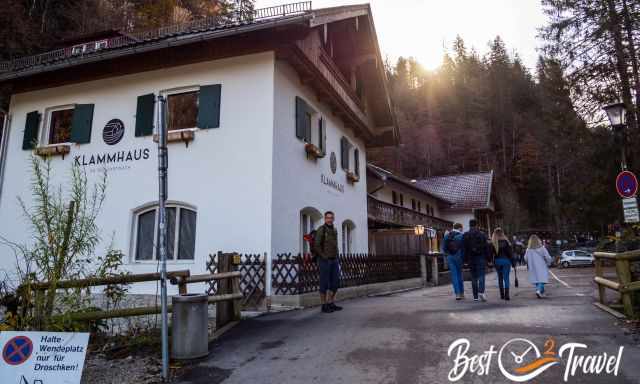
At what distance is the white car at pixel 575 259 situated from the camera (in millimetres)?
35562

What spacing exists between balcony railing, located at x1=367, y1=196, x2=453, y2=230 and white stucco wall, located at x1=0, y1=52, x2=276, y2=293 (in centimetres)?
1042

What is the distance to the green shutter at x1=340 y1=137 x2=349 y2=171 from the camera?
54.4 ft

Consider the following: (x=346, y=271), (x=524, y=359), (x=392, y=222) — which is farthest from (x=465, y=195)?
(x=524, y=359)

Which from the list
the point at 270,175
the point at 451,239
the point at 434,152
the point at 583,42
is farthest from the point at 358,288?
the point at 434,152

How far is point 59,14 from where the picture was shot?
21.8 meters

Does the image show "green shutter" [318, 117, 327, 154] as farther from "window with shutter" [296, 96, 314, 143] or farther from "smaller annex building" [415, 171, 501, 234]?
"smaller annex building" [415, 171, 501, 234]

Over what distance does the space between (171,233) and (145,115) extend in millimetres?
3393

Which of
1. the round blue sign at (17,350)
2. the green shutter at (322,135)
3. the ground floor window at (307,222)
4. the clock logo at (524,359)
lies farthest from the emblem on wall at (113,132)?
the clock logo at (524,359)

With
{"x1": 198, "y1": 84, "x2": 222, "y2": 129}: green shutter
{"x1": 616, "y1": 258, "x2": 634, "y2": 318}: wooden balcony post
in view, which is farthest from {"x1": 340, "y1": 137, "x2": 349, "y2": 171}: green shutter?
{"x1": 616, "y1": 258, "x2": 634, "y2": 318}: wooden balcony post

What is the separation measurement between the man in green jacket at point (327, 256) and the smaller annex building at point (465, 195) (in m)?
30.6

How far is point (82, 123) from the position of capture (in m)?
13.0

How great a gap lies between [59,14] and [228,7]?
372 inches

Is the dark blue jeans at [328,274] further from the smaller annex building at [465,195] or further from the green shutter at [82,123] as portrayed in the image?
the smaller annex building at [465,195]

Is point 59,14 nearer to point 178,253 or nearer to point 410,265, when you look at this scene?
point 178,253
